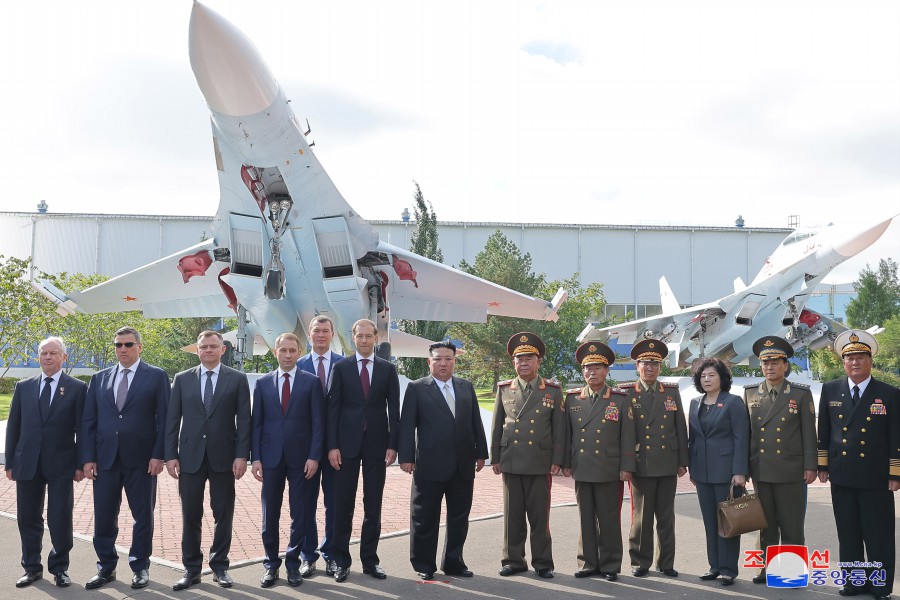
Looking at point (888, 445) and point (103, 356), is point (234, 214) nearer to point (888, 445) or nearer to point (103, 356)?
point (888, 445)

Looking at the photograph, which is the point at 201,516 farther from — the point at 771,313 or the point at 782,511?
the point at 771,313

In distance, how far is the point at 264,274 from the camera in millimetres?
10906

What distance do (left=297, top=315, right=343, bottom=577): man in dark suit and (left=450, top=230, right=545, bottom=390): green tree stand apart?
20.0 meters

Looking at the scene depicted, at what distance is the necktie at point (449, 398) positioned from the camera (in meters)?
5.30

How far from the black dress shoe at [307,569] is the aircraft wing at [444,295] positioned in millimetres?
8481

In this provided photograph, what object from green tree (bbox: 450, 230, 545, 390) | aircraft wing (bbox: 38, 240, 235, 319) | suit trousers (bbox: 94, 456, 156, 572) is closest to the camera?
Answer: suit trousers (bbox: 94, 456, 156, 572)

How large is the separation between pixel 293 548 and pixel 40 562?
5.95ft

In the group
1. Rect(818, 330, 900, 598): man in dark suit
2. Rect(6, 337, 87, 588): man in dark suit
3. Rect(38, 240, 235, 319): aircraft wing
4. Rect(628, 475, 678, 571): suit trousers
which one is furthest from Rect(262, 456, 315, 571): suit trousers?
Rect(38, 240, 235, 319): aircraft wing

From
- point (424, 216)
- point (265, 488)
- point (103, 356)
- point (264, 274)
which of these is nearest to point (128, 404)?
point (265, 488)

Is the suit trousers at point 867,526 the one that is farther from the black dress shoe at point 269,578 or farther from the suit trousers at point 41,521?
the suit trousers at point 41,521

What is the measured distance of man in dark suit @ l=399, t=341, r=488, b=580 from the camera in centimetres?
517

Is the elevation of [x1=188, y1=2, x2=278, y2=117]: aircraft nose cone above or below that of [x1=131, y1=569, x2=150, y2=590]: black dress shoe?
above

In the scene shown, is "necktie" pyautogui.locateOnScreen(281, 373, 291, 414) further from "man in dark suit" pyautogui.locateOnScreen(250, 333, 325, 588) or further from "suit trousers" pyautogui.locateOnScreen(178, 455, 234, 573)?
"suit trousers" pyautogui.locateOnScreen(178, 455, 234, 573)

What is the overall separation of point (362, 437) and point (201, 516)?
1.24m
